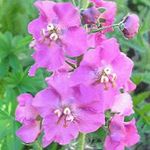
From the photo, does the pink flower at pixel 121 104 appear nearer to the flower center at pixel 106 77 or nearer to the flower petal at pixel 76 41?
the flower center at pixel 106 77

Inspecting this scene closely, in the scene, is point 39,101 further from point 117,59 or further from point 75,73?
point 117,59

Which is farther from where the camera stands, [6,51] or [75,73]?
[6,51]

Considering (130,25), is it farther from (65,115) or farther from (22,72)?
(22,72)

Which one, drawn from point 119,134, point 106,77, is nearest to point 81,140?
point 119,134

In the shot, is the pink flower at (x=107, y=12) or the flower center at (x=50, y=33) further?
the pink flower at (x=107, y=12)

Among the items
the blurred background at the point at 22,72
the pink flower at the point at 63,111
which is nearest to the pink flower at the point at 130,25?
the pink flower at the point at 63,111

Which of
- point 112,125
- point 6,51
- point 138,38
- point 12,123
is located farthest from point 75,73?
point 138,38
